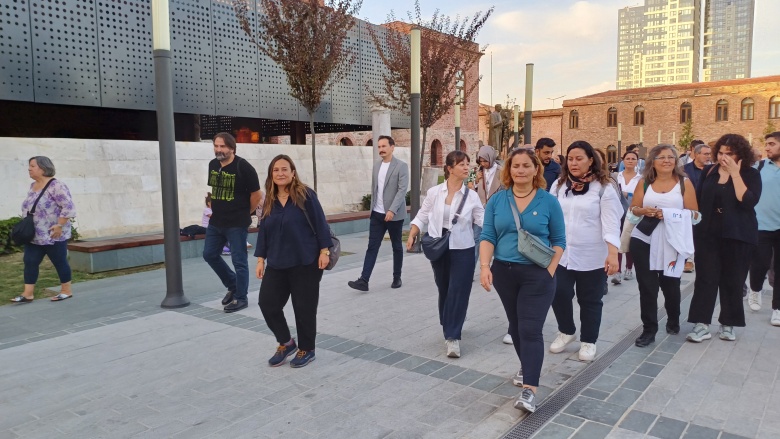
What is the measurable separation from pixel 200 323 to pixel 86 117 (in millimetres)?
16931

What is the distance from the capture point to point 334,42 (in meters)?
13.1

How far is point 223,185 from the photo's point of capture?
6.28 meters

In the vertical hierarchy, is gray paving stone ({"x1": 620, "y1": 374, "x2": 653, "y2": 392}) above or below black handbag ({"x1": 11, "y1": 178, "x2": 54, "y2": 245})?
below

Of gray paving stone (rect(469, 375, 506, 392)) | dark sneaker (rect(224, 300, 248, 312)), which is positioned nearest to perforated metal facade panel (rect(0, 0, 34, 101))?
dark sneaker (rect(224, 300, 248, 312))

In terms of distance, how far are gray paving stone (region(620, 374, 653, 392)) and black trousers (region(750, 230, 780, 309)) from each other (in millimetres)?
2529

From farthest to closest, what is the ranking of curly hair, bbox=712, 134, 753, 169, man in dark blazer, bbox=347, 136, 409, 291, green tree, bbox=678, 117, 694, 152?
green tree, bbox=678, 117, 694, 152 → man in dark blazer, bbox=347, 136, 409, 291 → curly hair, bbox=712, 134, 753, 169

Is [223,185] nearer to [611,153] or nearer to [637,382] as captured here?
[637,382]

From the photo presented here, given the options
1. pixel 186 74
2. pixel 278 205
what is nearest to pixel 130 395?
pixel 278 205

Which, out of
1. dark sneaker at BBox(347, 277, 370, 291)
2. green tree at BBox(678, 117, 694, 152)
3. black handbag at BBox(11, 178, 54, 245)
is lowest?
dark sneaker at BBox(347, 277, 370, 291)

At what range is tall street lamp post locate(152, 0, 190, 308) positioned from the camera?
21.2 ft

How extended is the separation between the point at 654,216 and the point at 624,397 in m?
1.81

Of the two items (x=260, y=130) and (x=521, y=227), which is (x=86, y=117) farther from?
(x=521, y=227)

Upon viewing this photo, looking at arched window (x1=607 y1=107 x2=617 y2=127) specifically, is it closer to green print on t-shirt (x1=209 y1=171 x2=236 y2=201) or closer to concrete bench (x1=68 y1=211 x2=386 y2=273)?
concrete bench (x1=68 y1=211 x2=386 y2=273)

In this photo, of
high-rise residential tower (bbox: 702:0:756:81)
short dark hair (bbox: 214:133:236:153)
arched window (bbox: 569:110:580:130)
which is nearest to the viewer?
Result: short dark hair (bbox: 214:133:236:153)
